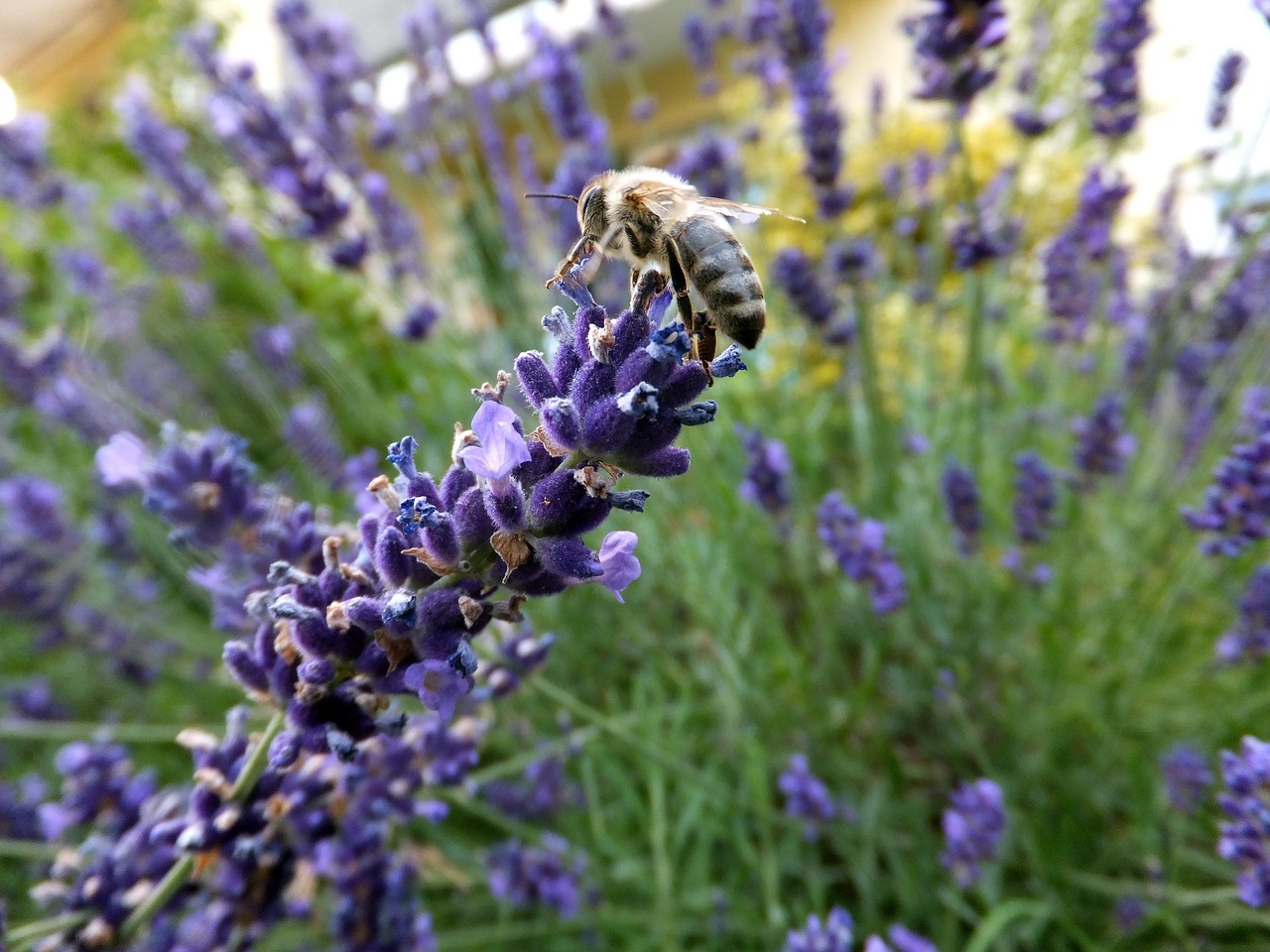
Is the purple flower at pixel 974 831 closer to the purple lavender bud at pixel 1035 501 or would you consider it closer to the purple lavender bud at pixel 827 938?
the purple lavender bud at pixel 827 938

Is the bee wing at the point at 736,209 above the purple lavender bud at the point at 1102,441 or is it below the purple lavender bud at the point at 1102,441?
above

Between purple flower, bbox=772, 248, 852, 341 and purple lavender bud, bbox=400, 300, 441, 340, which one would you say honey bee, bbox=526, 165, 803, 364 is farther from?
purple lavender bud, bbox=400, 300, 441, 340

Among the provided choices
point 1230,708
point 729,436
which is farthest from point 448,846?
point 1230,708

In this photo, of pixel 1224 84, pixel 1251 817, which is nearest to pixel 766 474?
pixel 1251 817

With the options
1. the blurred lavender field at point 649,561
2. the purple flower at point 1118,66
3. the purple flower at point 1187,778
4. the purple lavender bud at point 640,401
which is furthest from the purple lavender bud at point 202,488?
the purple flower at point 1118,66

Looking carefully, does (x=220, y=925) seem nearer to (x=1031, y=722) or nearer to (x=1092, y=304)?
(x=1031, y=722)
